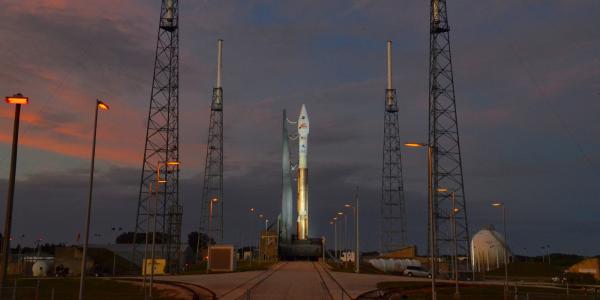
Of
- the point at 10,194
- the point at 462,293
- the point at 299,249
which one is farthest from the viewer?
the point at 299,249

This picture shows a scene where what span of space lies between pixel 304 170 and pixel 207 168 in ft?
230

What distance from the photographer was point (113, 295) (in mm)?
44938

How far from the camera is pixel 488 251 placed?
124750 millimetres

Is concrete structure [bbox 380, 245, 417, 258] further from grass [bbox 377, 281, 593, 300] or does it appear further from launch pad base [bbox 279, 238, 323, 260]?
grass [bbox 377, 281, 593, 300]

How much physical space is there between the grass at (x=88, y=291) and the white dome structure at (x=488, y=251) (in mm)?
83951

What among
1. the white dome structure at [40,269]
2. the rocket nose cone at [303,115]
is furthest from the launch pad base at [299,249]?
the white dome structure at [40,269]

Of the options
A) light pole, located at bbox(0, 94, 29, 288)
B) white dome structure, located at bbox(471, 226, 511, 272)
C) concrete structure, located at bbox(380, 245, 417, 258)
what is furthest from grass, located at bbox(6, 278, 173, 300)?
white dome structure, located at bbox(471, 226, 511, 272)

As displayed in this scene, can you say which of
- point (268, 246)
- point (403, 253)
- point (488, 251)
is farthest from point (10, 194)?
point (268, 246)

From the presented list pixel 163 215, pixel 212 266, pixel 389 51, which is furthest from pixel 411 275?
pixel 389 51

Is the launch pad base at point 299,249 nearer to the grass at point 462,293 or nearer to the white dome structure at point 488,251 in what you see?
the white dome structure at point 488,251

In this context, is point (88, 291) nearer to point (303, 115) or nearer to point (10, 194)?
point (10, 194)

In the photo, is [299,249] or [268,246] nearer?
[268,246]

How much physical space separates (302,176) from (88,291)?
403 feet

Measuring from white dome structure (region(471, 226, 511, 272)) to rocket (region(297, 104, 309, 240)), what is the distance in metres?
55.9
